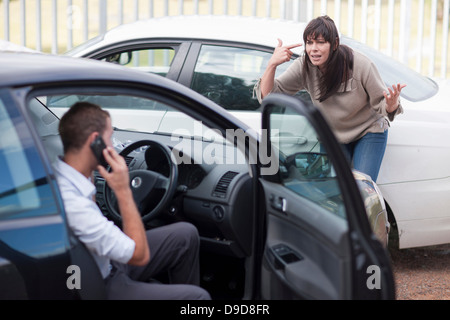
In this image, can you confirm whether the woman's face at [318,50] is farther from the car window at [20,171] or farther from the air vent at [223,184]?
the car window at [20,171]

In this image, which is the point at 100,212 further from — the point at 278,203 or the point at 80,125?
the point at 278,203

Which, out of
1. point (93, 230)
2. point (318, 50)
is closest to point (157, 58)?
point (318, 50)

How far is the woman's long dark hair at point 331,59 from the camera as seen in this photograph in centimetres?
431

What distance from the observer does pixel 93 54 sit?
529 centimetres

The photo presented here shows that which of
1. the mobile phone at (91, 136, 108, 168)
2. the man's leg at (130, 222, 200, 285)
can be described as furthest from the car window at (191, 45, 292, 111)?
the mobile phone at (91, 136, 108, 168)

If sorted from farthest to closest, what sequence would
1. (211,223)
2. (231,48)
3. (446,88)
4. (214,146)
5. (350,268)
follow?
1. (446,88)
2. (231,48)
3. (214,146)
4. (211,223)
5. (350,268)

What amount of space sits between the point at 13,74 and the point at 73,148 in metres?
0.38

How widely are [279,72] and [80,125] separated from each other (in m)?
2.60

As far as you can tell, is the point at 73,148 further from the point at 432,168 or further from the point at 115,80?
the point at 432,168

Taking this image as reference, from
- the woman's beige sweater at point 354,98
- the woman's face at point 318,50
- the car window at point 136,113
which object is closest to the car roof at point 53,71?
the woman's face at point 318,50

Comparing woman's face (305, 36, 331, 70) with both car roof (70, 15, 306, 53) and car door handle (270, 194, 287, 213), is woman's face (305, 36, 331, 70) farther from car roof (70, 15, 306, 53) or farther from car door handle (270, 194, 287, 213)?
car door handle (270, 194, 287, 213)

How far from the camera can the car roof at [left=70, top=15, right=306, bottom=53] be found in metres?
5.04

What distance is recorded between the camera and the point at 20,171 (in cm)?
234
